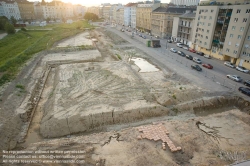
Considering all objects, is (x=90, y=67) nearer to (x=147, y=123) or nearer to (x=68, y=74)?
(x=68, y=74)

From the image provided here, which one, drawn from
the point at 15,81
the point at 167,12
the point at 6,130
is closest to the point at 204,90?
Answer: the point at 6,130

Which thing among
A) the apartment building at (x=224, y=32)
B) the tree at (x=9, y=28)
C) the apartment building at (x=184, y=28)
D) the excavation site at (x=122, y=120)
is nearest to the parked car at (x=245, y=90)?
the excavation site at (x=122, y=120)

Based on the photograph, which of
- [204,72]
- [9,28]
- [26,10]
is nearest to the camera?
[204,72]

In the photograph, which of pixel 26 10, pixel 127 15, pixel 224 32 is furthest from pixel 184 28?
pixel 26 10

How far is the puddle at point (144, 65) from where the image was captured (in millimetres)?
39594

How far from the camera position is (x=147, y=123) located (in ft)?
72.9

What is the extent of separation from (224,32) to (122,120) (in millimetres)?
38897

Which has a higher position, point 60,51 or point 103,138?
point 60,51

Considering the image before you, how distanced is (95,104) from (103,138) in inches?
268

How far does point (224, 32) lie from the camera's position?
42.7 metres

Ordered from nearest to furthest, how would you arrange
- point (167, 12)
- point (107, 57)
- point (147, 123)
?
point (147, 123) → point (107, 57) → point (167, 12)

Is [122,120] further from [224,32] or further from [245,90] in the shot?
[224,32]

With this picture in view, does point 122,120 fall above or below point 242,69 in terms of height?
below

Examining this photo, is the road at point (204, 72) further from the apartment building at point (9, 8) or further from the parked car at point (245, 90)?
the apartment building at point (9, 8)
